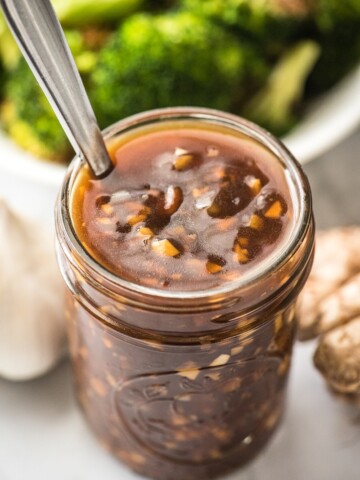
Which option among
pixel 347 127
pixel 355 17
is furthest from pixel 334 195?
pixel 355 17

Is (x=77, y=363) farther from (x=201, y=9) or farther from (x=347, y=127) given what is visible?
(x=201, y=9)

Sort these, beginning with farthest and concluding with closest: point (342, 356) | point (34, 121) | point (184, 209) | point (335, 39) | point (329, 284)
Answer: point (335, 39), point (34, 121), point (329, 284), point (342, 356), point (184, 209)

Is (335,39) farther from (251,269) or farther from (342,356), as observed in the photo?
(251,269)

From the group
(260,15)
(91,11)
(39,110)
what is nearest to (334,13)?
(260,15)

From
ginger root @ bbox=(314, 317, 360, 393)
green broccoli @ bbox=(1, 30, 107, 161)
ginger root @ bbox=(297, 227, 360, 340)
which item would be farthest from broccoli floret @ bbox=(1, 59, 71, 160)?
ginger root @ bbox=(314, 317, 360, 393)

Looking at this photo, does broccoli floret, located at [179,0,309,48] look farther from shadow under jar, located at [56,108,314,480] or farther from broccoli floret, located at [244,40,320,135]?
shadow under jar, located at [56,108,314,480]

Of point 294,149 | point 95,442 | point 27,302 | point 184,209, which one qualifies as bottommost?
point 95,442
